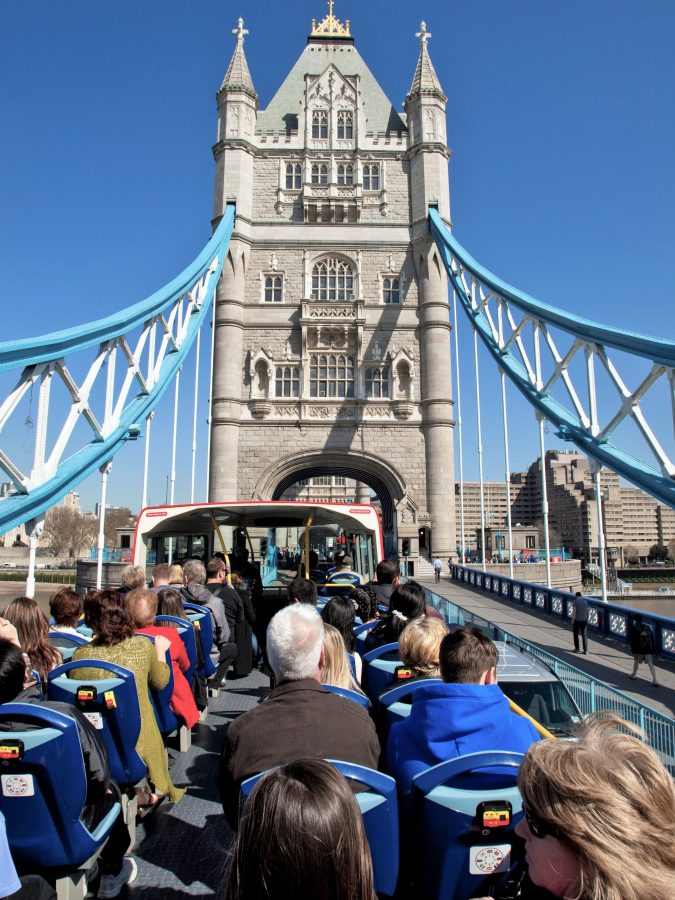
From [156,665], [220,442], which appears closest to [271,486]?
[220,442]

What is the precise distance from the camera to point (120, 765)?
3.22 metres

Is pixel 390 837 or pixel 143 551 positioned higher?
pixel 143 551

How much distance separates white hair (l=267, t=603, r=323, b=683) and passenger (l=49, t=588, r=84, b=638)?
255 centimetres

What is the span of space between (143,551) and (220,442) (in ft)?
51.0

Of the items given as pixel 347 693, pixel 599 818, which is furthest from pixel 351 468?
pixel 599 818

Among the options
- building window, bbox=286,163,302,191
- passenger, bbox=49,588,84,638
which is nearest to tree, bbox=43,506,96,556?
building window, bbox=286,163,302,191

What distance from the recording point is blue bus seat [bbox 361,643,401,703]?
149 inches

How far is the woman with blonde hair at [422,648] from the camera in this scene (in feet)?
10.9

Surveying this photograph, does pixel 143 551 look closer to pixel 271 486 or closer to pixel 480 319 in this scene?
pixel 271 486

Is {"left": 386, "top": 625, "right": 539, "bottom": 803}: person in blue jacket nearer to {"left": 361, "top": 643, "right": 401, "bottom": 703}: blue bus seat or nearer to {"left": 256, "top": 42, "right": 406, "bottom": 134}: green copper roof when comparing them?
{"left": 361, "top": 643, "right": 401, "bottom": 703}: blue bus seat

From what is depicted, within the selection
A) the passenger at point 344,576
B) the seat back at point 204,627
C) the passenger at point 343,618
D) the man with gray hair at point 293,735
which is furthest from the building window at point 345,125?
the man with gray hair at point 293,735

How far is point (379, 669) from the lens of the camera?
3.86m

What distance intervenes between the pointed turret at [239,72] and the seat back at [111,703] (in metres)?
30.7

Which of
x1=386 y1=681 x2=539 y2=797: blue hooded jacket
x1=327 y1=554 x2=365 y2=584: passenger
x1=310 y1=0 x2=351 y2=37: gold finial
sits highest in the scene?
x1=310 y1=0 x2=351 y2=37: gold finial
